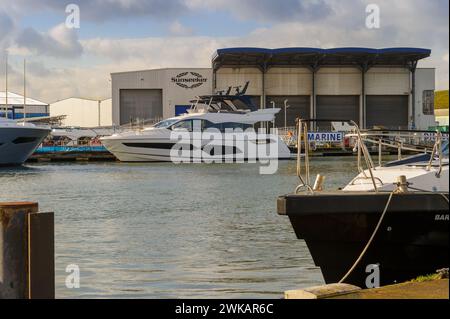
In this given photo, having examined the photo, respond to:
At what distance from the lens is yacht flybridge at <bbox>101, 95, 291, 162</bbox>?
2291 inches

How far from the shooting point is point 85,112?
92.5 m

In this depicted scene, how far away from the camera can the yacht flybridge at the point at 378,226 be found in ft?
33.4

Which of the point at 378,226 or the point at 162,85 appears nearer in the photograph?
the point at 378,226

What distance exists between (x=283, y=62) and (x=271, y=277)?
66.8 m

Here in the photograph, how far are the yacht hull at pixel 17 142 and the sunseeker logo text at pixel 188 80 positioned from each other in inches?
925

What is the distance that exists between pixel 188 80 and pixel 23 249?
7055cm

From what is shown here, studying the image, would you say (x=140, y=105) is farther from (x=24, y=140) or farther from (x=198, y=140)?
(x=24, y=140)

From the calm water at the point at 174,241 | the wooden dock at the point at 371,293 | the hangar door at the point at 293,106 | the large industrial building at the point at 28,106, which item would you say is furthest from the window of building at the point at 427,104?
the wooden dock at the point at 371,293

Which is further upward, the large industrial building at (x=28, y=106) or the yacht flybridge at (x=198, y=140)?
the large industrial building at (x=28, y=106)

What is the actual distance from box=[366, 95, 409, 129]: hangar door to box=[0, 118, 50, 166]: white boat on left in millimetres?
35258

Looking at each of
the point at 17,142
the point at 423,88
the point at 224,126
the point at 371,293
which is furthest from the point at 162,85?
the point at 371,293

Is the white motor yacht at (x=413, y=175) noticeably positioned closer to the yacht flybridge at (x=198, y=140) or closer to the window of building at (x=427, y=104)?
the yacht flybridge at (x=198, y=140)

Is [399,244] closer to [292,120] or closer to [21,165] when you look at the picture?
[21,165]
